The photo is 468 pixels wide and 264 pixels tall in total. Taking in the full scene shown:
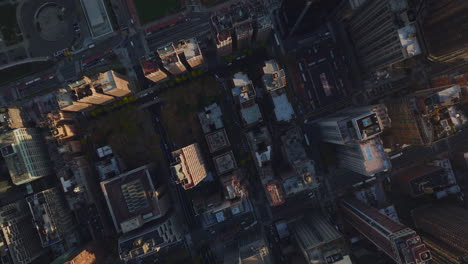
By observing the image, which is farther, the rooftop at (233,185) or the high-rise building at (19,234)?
the high-rise building at (19,234)

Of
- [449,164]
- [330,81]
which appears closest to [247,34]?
[330,81]

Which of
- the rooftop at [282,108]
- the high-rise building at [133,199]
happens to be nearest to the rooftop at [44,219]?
the high-rise building at [133,199]

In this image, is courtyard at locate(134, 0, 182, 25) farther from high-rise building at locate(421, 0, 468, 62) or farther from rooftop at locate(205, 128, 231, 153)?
high-rise building at locate(421, 0, 468, 62)

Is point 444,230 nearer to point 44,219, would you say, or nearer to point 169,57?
point 169,57

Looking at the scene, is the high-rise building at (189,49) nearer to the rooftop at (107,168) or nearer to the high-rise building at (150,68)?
the high-rise building at (150,68)

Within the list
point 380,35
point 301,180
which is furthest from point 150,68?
point 380,35

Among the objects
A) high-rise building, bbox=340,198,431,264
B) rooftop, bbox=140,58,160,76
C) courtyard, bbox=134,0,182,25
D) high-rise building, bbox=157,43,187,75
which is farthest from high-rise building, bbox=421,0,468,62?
rooftop, bbox=140,58,160,76
